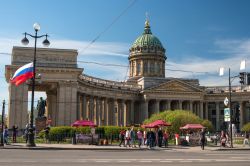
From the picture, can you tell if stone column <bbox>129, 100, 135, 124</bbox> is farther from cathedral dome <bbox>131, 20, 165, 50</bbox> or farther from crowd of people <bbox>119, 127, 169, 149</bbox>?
crowd of people <bbox>119, 127, 169, 149</bbox>

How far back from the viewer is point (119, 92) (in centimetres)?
11606

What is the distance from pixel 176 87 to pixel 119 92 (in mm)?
19370

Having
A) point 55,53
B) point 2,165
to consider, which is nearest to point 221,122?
point 55,53

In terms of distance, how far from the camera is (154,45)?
147 metres

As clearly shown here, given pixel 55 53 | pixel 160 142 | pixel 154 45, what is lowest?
pixel 160 142

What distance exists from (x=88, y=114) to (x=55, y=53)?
33.5m

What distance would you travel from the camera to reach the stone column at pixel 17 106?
7956cm

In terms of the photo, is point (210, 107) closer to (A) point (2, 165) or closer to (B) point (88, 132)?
(B) point (88, 132)

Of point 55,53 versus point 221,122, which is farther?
point 221,122

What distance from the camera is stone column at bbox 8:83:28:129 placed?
79.6 metres

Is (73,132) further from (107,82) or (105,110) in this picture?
(105,110)

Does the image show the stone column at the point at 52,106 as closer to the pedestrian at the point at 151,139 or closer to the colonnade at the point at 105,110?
the colonnade at the point at 105,110

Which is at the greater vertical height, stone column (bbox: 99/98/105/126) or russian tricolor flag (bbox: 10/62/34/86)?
russian tricolor flag (bbox: 10/62/34/86)

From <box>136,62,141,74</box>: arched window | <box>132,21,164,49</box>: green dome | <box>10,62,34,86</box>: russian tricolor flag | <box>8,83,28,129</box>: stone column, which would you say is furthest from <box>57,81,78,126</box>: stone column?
<box>132,21,164,49</box>: green dome
